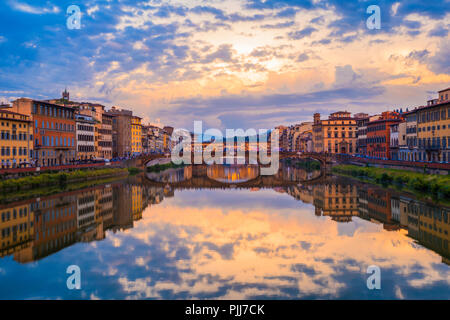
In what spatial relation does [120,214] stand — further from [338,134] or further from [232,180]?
[338,134]

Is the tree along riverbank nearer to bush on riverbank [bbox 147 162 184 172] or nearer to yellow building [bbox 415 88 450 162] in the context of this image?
bush on riverbank [bbox 147 162 184 172]

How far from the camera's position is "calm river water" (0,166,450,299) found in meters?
15.8

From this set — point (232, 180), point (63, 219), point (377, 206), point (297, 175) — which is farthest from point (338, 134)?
point (63, 219)

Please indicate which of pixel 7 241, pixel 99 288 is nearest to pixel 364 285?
pixel 99 288

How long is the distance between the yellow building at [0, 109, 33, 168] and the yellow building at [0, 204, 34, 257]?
17360mm

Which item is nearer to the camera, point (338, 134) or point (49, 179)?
point (49, 179)

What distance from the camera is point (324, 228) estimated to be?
2669 cm

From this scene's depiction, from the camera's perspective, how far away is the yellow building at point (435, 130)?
51.3 metres

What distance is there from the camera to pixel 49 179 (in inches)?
1921

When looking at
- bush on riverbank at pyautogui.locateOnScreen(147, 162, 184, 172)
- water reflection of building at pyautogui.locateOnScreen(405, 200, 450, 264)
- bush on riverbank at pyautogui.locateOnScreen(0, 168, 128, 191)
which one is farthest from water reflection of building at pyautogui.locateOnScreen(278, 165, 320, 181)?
water reflection of building at pyautogui.locateOnScreen(405, 200, 450, 264)

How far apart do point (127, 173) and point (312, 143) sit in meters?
71.1

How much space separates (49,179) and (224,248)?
111 feet

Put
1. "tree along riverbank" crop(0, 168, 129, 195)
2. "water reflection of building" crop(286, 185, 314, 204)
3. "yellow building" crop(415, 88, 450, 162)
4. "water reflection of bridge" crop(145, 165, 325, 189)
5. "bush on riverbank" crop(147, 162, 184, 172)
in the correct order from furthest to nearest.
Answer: "bush on riverbank" crop(147, 162, 184, 172) → "water reflection of bridge" crop(145, 165, 325, 189) → "yellow building" crop(415, 88, 450, 162) → "tree along riverbank" crop(0, 168, 129, 195) → "water reflection of building" crop(286, 185, 314, 204)
